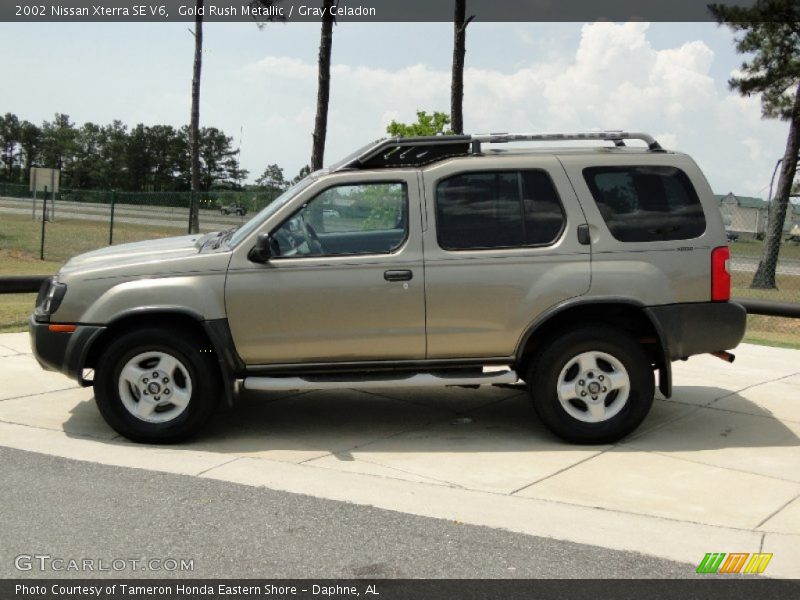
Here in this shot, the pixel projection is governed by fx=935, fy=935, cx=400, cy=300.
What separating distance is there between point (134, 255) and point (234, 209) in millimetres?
15993

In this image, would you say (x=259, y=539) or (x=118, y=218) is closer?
(x=259, y=539)

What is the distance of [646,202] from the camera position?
652cm

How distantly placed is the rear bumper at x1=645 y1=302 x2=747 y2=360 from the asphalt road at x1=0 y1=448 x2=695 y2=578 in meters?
2.29

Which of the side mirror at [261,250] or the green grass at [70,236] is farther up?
the green grass at [70,236]

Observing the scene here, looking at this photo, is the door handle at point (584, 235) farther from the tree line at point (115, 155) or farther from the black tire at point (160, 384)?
the tree line at point (115, 155)

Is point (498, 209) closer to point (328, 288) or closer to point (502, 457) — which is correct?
point (328, 288)

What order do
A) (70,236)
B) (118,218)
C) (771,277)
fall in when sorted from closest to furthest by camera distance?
(771,277) < (118,218) < (70,236)

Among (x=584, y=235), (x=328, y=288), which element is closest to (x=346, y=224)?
(x=328, y=288)

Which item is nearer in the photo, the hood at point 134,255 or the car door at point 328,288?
the car door at point 328,288

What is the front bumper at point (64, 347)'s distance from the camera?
6344 mm
